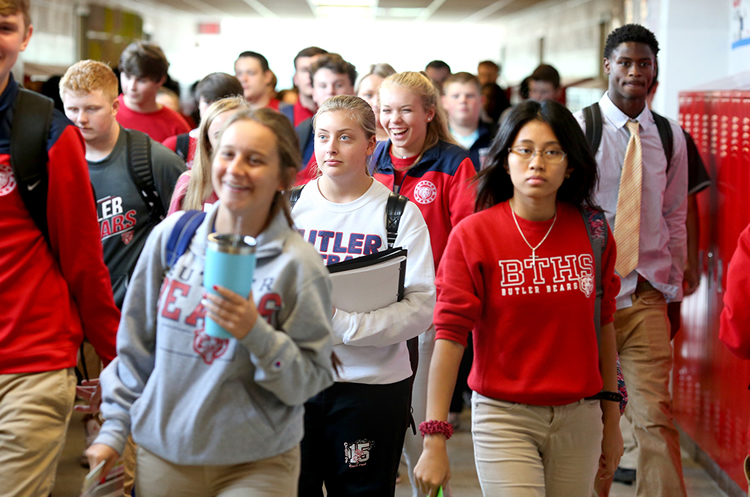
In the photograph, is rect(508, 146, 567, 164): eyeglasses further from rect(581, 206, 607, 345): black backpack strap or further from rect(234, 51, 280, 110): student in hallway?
rect(234, 51, 280, 110): student in hallway

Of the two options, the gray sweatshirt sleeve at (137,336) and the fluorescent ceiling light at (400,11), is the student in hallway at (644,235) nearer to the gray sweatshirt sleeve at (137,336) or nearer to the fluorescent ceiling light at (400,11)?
the gray sweatshirt sleeve at (137,336)

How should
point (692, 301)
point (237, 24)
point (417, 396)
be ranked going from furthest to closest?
point (237, 24) → point (692, 301) → point (417, 396)

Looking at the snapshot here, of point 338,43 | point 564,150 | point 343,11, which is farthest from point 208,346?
point 338,43

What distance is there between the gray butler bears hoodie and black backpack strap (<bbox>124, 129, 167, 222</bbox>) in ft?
5.57

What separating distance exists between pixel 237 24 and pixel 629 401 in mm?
21171

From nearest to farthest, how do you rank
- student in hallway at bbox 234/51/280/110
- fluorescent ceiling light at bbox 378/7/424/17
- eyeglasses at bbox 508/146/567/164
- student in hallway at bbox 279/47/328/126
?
eyeglasses at bbox 508/146/567/164, student in hallway at bbox 279/47/328/126, student in hallway at bbox 234/51/280/110, fluorescent ceiling light at bbox 378/7/424/17

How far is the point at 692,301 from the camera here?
503cm

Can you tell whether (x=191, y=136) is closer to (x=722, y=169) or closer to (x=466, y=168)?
(x=466, y=168)

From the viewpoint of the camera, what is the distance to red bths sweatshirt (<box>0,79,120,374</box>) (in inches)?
91.7

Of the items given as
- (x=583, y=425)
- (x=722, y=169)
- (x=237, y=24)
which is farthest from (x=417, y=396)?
(x=237, y=24)

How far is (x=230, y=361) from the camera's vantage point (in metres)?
1.88

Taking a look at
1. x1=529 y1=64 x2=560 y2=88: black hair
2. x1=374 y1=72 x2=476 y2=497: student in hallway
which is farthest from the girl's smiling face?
x1=529 y1=64 x2=560 y2=88: black hair

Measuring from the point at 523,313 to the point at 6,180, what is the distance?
1498 millimetres

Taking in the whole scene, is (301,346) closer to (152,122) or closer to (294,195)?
(294,195)
